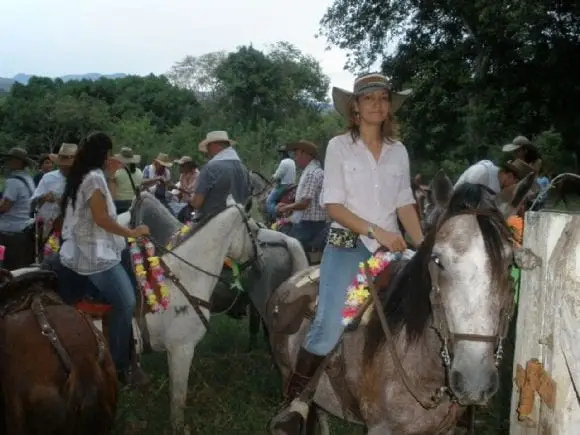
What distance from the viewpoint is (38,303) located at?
4309mm

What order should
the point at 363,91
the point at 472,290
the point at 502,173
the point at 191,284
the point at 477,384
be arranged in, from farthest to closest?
1. the point at 502,173
2. the point at 191,284
3. the point at 363,91
4. the point at 472,290
5. the point at 477,384

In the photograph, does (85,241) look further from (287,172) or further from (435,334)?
(287,172)

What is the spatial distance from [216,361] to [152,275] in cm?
231

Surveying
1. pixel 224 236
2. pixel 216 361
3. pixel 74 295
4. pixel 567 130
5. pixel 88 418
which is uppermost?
pixel 567 130

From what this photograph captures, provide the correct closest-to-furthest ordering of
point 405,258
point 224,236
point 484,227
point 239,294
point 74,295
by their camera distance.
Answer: point 484,227, point 405,258, point 74,295, point 224,236, point 239,294

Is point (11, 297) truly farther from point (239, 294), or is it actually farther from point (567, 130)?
point (567, 130)

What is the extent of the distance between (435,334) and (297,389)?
1.12m

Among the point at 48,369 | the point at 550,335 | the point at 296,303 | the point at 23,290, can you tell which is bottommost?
the point at 48,369

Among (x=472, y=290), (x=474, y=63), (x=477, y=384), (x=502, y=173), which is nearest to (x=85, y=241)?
(x=472, y=290)

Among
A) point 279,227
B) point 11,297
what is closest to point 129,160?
point 279,227

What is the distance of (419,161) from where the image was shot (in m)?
29.6

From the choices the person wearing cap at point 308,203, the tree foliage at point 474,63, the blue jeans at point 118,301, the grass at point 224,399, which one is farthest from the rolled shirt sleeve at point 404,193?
the tree foliage at point 474,63

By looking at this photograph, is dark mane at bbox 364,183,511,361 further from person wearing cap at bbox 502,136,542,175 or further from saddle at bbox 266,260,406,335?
person wearing cap at bbox 502,136,542,175

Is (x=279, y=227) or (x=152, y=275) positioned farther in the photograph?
(x=279, y=227)
